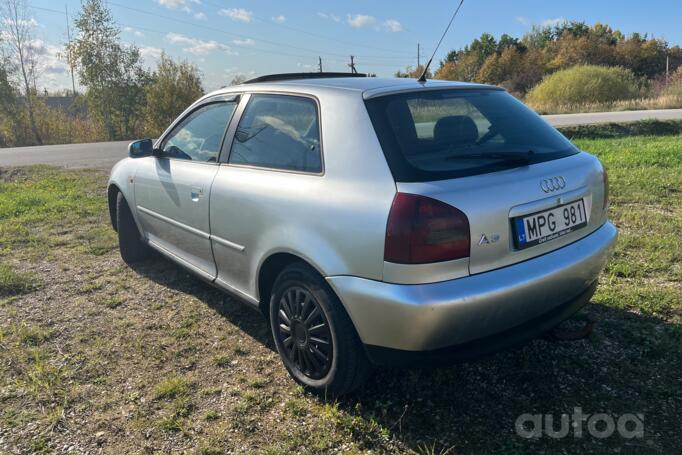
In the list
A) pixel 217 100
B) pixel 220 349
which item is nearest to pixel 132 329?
pixel 220 349

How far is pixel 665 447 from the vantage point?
2.18 meters

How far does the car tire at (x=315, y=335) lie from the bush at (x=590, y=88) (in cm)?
2979

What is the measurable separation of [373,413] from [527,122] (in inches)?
71.5

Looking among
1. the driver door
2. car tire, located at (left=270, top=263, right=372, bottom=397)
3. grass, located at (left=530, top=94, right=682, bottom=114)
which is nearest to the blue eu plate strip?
car tire, located at (left=270, top=263, right=372, bottom=397)

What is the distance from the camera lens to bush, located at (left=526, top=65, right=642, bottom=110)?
3006 centimetres

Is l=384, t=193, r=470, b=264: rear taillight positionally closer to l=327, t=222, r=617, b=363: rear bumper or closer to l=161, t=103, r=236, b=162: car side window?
l=327, t=222, r=617, b=363: rear bumper

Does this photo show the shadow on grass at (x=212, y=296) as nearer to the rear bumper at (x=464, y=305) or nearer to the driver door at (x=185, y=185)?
the driver door at (x=185, y=185)

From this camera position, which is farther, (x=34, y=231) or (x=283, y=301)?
(x=34, y=231)

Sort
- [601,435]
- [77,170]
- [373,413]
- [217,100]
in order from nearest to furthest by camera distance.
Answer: [601,435], [373,413], [217,100], [77,170]

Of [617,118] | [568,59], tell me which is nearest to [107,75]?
[617,118]

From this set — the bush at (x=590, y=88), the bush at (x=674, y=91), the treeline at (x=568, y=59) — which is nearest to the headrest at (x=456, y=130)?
the bush at (x=674, y=91)

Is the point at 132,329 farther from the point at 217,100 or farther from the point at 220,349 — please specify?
the point at 217,100

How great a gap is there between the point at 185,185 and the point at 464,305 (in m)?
2.22

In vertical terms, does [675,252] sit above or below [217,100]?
below
